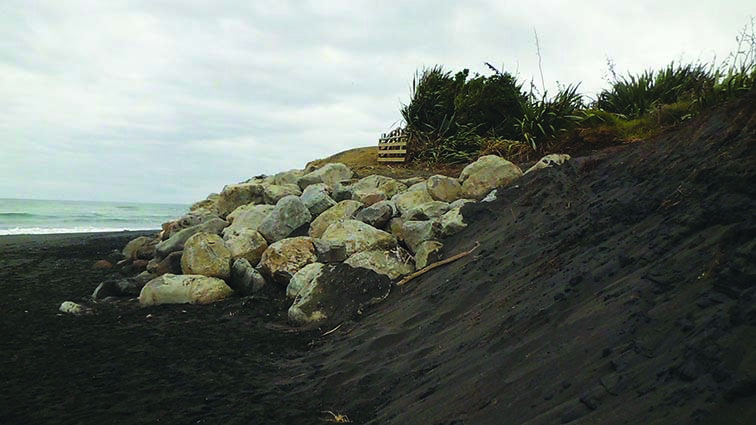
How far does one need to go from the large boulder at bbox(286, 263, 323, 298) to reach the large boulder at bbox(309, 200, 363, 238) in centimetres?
147

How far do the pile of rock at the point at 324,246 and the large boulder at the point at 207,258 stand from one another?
0.02 metres

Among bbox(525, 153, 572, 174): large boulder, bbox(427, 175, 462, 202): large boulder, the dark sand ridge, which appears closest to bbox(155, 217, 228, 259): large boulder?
the dark sand ridge

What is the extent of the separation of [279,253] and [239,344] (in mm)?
2131

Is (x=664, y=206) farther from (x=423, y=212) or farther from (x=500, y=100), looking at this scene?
(x=500, y=100)

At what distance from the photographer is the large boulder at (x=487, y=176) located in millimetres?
7828

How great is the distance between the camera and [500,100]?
11750 millimetres

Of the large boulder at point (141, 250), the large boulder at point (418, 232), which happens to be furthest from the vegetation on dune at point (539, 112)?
the large boulder at point (141, 250)

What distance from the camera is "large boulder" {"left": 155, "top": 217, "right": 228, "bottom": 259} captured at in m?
9.70

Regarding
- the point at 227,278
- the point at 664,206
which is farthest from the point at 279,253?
the point at 664,206

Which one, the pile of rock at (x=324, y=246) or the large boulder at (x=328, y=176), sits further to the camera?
the large boulder at (x=328, y=176)

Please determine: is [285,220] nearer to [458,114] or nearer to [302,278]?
[302,278]

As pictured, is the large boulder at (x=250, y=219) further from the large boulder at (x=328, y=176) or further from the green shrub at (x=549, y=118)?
the green shrub at (x=549, y=118)

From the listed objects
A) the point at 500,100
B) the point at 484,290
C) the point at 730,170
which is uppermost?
the point at 500,100

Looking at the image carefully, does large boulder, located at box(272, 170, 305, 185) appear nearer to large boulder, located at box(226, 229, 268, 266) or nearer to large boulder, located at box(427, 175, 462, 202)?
large boulder, located at box(226, 229, 268, 266)
